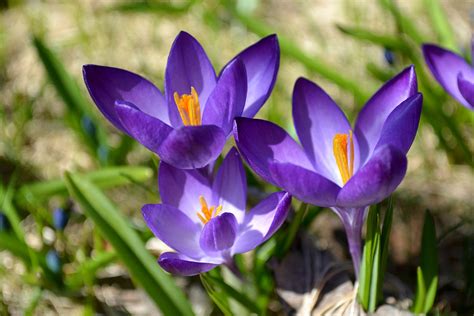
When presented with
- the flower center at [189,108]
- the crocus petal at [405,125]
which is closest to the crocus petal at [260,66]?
the flower center at [189,108]

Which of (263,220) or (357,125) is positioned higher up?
(357,125)

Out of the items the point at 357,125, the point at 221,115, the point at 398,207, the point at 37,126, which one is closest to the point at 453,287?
the point at 398,207

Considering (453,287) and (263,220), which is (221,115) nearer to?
(263,220)

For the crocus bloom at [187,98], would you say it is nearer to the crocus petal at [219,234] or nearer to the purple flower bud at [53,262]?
the crocus petal at [219,234]

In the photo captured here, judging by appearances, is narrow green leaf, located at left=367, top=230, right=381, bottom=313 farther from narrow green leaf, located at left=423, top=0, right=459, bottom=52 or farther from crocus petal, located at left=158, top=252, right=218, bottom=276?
narrow green leaf, located at left=423, top=0, right=459, bottom=52

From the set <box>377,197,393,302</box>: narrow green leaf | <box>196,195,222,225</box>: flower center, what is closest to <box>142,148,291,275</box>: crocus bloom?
<box>196,195,222,225</box>: flower center

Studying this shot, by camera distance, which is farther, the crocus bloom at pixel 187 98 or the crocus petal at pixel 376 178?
the crocus bloom at pixel 187 98
